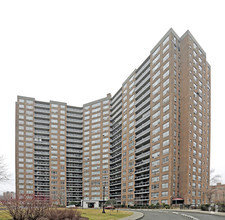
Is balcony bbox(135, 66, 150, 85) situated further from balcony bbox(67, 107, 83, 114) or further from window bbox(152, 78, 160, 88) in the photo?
balcony bbox(67, 107, 83, 114)

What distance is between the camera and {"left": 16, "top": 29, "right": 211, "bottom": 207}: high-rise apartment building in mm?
80988

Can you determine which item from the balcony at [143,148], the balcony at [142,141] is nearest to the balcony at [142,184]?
the balcony at [143,148]

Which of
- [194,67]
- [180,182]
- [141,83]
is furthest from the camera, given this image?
[141,83]

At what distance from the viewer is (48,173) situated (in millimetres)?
131125

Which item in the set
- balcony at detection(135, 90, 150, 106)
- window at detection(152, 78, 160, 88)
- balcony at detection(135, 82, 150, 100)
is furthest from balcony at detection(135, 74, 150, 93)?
window at detection(152, 78, 160, 88)

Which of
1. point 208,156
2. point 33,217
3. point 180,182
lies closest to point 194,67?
point 208,156

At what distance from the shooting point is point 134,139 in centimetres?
10650

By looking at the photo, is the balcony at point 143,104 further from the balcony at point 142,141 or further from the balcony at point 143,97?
the balcony at point 142,141

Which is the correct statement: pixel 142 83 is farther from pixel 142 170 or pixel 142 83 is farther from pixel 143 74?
pixel 142 170

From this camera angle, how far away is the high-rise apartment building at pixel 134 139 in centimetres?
8099

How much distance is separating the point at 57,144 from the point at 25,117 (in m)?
22.9

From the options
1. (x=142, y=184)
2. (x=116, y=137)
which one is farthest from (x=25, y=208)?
(x=116, y=137)

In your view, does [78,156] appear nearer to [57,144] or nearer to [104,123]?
[57,144]

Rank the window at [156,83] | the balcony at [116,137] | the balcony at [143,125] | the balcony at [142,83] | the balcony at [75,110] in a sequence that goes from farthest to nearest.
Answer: the balcony at [75,110], the balcony at [116,137], the balcony at [142,83], the balcony at [143,125], the window at [156,83]
